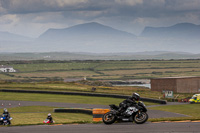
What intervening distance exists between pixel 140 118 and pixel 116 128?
2.06m

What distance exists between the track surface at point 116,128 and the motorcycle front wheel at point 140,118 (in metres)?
0.32

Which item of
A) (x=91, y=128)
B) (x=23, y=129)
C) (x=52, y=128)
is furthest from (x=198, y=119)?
(x=23, y=129)

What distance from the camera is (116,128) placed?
20.3 meters

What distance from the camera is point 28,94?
71.1 metres

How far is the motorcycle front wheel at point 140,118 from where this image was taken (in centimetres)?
2145

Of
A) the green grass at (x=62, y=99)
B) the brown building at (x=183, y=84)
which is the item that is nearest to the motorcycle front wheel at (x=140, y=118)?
the green grass at (x=62, y=99)

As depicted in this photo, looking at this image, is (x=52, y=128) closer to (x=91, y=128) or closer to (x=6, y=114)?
(x=91, y=128)

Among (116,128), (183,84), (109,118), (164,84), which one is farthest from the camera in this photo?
(164,84)

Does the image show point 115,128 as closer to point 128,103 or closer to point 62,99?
point 128,103

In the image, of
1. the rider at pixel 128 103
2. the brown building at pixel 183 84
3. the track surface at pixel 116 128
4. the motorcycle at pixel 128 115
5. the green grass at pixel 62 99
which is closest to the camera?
the track surface at pixel 116 128

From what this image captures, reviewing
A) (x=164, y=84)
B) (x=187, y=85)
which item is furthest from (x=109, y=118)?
(x=164, y=84)

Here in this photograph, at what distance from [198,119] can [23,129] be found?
1030 cm

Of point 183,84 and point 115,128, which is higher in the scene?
point 183,84

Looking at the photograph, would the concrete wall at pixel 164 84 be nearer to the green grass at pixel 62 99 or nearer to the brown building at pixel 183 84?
the brown building at pixel 183 84
